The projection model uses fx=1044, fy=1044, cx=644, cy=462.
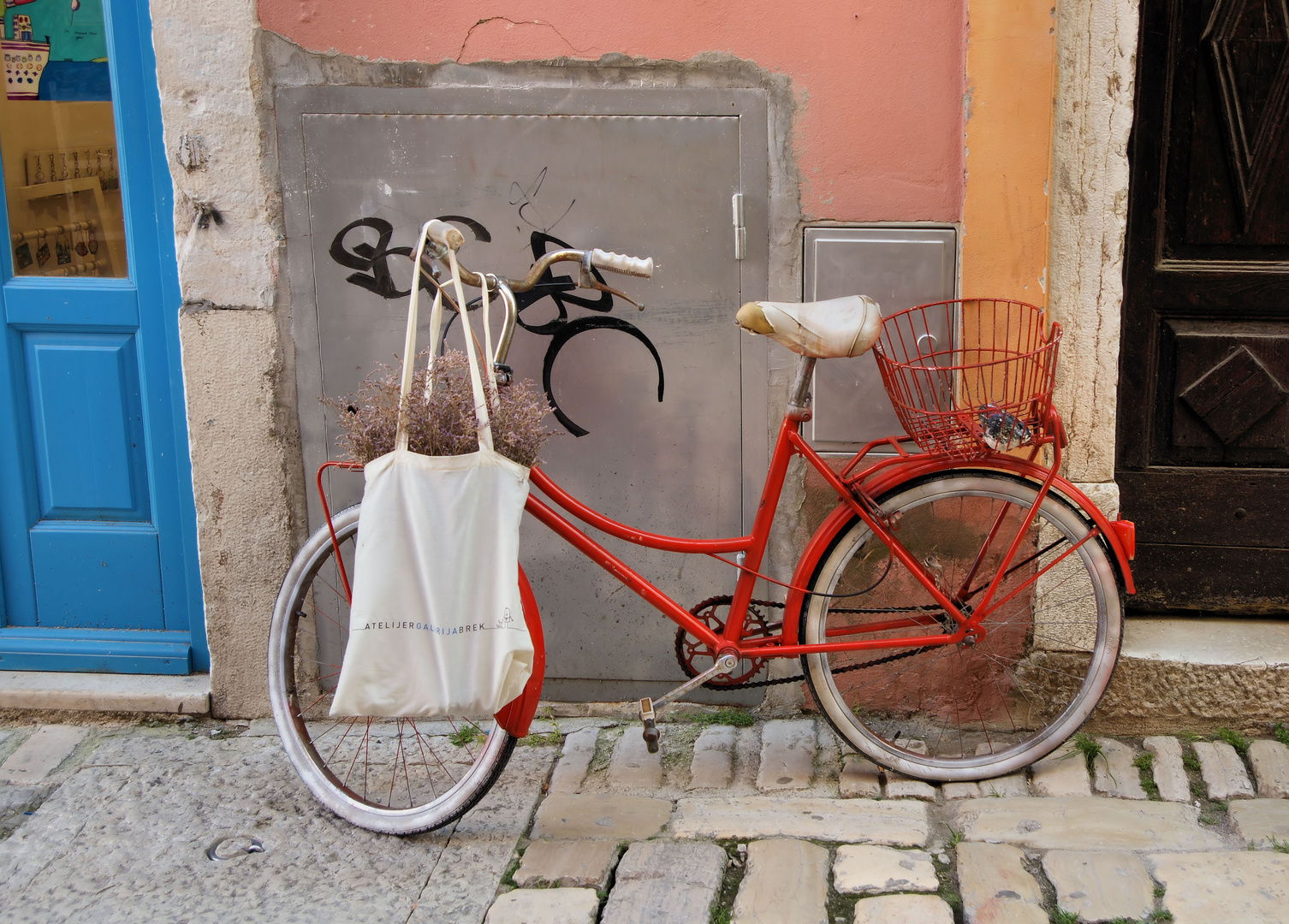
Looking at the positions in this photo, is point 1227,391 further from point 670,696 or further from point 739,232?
point 670,696

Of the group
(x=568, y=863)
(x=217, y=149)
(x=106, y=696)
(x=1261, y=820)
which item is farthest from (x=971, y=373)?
(x=106, y=696)

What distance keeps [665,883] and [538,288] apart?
168cm

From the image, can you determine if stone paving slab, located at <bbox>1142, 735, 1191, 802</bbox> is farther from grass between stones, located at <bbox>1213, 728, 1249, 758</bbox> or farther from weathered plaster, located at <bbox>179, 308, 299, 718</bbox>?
weathered plaster, located at <bbox>179, 308, 299, 718</bbox>

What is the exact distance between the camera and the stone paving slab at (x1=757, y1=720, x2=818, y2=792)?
2.91 metres

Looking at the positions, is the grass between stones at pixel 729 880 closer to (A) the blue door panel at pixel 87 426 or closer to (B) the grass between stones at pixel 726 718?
(B) the grass between stones at pixel 726 718

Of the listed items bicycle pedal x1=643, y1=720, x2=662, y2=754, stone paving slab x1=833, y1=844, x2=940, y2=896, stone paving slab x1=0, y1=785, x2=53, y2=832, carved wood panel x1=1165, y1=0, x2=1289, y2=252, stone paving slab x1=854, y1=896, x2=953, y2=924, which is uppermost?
carved wood panel x1=1165, y1=0, x2=1289, y2=252

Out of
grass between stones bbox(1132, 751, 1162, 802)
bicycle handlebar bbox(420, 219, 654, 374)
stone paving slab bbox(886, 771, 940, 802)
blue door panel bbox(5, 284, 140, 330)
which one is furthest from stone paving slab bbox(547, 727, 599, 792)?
blue door panel bbox(5, 284, 140, 330)

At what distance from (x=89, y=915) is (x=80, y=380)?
1.69 m

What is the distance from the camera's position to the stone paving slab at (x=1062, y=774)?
2822 mm

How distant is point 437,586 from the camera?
2.28m

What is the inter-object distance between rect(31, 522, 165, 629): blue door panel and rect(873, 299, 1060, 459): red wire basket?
8.08 ft

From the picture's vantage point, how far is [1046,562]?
3.04 metres

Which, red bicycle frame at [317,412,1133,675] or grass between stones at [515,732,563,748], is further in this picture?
grass between stones at [515,732,563,748]

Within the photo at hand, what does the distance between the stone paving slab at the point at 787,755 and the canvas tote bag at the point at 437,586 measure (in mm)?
982
